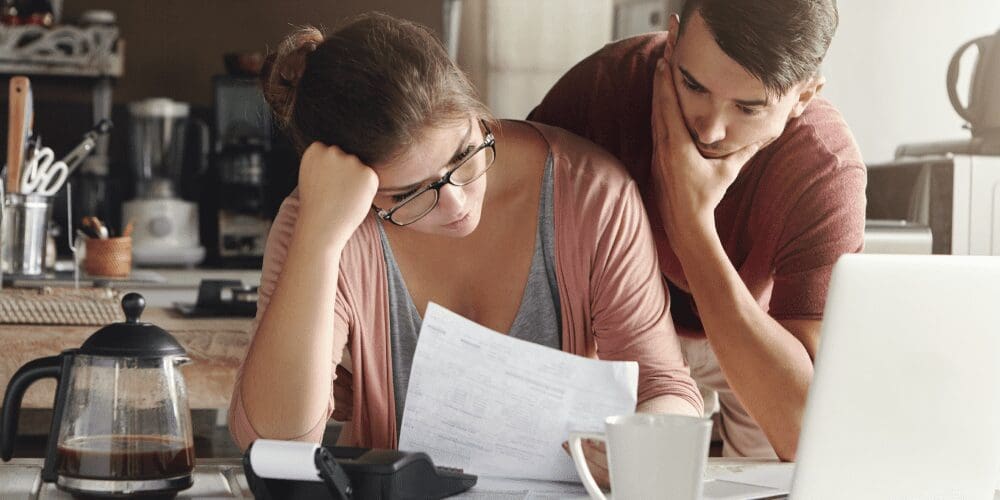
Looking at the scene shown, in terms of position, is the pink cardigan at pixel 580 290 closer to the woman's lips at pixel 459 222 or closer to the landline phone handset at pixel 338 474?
the woman's lips at pixel 459 222

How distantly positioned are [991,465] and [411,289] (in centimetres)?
71

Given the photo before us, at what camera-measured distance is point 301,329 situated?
4.05 feet

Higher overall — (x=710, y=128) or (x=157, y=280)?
(x=710, y=128)

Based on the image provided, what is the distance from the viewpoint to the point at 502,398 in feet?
4.00

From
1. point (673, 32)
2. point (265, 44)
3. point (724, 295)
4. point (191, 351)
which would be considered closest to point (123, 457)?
point (724, 295)

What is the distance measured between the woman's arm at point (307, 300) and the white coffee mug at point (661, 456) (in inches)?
19.7

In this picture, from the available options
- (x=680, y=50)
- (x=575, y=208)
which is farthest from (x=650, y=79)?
(x=575, y=208)

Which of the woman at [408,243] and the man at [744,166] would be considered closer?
the woman at [408,243]

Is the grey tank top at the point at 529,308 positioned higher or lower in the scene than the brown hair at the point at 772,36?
lower

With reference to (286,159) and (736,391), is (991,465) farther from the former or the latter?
(286,159)

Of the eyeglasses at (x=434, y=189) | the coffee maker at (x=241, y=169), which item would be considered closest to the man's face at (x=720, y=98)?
the eyeglasses at (x=434, y=189)

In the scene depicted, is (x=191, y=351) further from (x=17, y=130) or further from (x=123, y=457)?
(x=123, y=457)

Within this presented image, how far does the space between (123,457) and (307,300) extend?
28 centimetres

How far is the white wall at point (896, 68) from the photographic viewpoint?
9.71 feet
